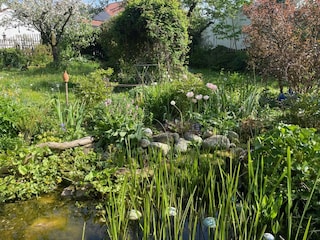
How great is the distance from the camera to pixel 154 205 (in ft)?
8.73

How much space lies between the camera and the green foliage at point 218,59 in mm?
12588

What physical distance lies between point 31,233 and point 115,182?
0.89 metres

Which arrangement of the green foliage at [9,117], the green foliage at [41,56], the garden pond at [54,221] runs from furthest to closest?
the green foliage at [41,56] → the green foliage at [9,117] → the garden pond at [54,221]

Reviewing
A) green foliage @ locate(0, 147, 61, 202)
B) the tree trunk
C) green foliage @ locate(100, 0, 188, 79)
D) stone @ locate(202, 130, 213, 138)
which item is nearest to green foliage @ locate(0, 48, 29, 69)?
the tree trunk

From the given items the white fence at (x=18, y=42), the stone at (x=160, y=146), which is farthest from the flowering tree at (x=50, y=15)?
the stone at (x=160, y=146)

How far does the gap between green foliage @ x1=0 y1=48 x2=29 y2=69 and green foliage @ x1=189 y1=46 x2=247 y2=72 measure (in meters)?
6.89

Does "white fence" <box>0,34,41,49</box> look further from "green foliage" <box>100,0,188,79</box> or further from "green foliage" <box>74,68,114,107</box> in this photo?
"green foliage" <box>74,68,114,107</box>

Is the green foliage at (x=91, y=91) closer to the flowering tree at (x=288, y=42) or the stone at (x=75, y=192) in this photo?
the stone at (x=75, y=192)

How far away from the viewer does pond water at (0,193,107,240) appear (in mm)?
A: 2703

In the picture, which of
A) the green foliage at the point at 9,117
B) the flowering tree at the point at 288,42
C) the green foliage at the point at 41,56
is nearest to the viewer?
the green foliage at the point at 9,117

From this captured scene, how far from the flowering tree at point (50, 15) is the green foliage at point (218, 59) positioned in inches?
210

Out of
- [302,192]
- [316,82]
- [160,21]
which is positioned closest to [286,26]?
[316,82]

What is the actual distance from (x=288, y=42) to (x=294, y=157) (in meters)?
4.55

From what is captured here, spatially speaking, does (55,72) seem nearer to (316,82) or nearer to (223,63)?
(223,63)
